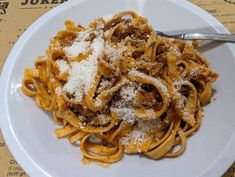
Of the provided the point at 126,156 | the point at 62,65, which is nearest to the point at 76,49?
the point at 62,65

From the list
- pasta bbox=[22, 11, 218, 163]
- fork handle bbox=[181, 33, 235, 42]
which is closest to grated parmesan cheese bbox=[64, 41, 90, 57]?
pasta bbox=[22, 11, 218, 163]

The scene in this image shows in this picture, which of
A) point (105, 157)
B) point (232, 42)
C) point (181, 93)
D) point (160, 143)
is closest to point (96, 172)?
point (105, 157)

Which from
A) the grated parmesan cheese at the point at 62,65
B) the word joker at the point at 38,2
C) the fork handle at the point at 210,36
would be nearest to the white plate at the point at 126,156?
the fork handle at the point at 210,36

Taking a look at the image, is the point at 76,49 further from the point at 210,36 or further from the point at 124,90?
the point at 210,36

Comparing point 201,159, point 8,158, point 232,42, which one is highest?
point 232,42

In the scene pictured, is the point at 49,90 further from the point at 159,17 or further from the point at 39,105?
the point at 159,17
